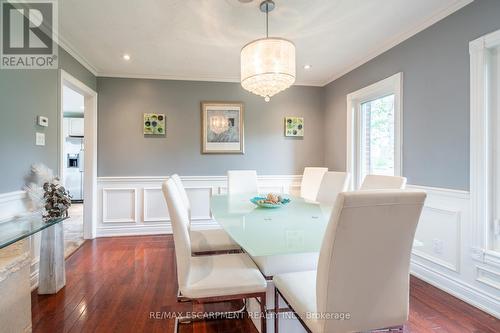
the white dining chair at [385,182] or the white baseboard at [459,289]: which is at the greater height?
the white dining chair at [385,182]

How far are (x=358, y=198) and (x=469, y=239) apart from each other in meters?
1.83

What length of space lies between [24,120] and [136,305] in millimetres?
1807

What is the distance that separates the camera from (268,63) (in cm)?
198

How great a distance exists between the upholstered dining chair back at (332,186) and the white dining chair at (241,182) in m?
0.90

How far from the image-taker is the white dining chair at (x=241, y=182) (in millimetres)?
3264

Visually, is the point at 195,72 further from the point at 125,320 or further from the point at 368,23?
the point at 125,320

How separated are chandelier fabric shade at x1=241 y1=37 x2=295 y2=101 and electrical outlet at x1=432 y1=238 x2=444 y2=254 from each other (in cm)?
193

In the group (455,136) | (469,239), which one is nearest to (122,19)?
(455,136)

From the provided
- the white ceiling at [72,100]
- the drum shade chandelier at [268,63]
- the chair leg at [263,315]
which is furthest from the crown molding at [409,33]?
the white ceiling at [72,100]

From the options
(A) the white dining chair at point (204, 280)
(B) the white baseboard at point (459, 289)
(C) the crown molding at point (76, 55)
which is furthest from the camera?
(C) the crown molding at point (76, 55)

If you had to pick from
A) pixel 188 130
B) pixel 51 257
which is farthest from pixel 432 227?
pixel 51 257

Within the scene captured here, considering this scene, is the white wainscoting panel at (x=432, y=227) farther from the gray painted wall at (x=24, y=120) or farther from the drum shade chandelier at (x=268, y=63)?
the drum shade chandelier at (x=268, y=63)

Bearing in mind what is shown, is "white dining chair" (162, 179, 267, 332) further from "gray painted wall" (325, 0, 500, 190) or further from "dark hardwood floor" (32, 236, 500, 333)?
"gray painted wall" (325, 0, 500, 190)

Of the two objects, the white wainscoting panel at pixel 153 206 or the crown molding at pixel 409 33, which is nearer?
the crown molding at pixel 409 33
